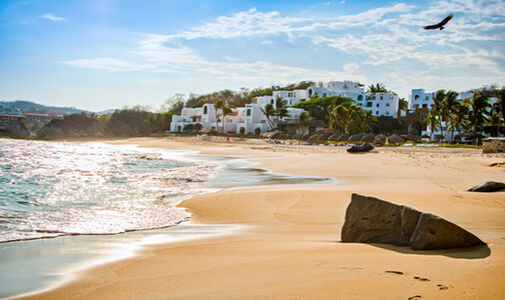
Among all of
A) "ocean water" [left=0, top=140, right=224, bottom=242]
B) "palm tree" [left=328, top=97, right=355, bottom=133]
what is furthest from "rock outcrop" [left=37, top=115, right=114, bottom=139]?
"ocean water" [left=0, top=140, right=224, bottom=242]

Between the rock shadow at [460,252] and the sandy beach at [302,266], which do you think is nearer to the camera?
the sandy beach at [302,266]

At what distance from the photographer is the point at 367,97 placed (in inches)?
3359

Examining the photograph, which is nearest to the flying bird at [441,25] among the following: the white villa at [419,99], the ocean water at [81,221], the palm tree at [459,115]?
the ocean water at [81,221]

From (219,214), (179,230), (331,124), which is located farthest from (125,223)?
(331,124)

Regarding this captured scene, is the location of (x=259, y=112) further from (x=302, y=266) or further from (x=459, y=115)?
(x=302, y=266)

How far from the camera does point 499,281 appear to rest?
12.7 ft

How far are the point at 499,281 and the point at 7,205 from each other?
11.2 m

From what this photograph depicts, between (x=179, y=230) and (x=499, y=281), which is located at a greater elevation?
(x=499, y=281)

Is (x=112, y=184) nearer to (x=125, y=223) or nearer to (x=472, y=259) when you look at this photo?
(x=125, y=223)

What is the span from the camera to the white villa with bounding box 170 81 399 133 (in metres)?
76.3

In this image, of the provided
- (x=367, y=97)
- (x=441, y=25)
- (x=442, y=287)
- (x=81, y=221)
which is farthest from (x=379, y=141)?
(x=442, y=287)

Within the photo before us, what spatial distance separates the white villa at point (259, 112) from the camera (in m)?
76.3

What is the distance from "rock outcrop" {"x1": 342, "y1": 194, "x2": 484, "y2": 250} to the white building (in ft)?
255

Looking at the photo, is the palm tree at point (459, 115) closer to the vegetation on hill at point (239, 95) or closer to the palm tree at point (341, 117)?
the palm tree at point (341, 117)
